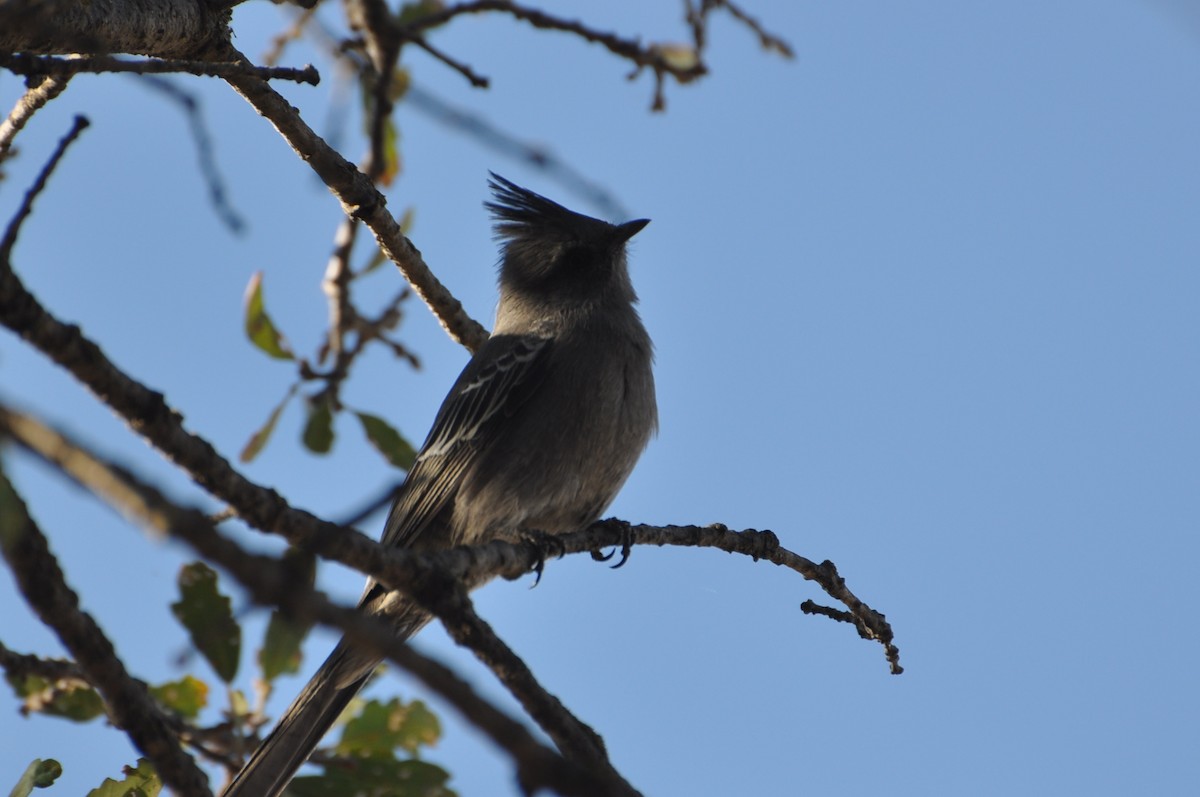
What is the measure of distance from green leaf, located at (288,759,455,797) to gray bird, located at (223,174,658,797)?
38 cm

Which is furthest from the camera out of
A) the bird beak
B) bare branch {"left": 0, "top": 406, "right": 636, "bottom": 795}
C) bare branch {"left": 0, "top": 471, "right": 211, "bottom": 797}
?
the bird beak

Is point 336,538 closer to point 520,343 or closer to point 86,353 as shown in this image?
point 86,353

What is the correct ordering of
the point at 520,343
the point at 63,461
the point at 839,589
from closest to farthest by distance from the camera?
the point at 63,461 → the point at 839,589 → the point at 520,343

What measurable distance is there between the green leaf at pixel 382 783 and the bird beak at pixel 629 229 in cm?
402

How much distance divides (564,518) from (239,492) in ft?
13.1

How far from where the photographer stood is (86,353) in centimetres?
246

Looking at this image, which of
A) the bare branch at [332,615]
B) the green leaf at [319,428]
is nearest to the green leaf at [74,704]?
the green leaf at [319,428]

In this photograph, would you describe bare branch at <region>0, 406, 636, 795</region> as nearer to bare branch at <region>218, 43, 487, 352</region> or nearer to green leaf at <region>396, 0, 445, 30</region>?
bare branch at <region>218, 43, 487, 352</region>

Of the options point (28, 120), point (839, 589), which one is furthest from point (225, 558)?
point (839, 589)

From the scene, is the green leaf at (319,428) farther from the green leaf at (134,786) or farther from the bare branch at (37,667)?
the green leaf at (134,786)

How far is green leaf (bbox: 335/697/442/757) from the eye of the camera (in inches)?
229

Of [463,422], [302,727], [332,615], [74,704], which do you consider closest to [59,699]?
[74,704]

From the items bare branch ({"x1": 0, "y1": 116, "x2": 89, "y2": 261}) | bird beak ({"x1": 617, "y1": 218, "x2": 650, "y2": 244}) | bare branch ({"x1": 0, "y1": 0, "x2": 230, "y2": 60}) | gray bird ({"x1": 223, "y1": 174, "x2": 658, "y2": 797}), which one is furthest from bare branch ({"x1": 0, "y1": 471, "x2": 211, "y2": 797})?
bird beak ({"x1": 617, "y1": 218, "x2": 650, "y2": 244})

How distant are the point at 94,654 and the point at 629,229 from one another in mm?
5699
